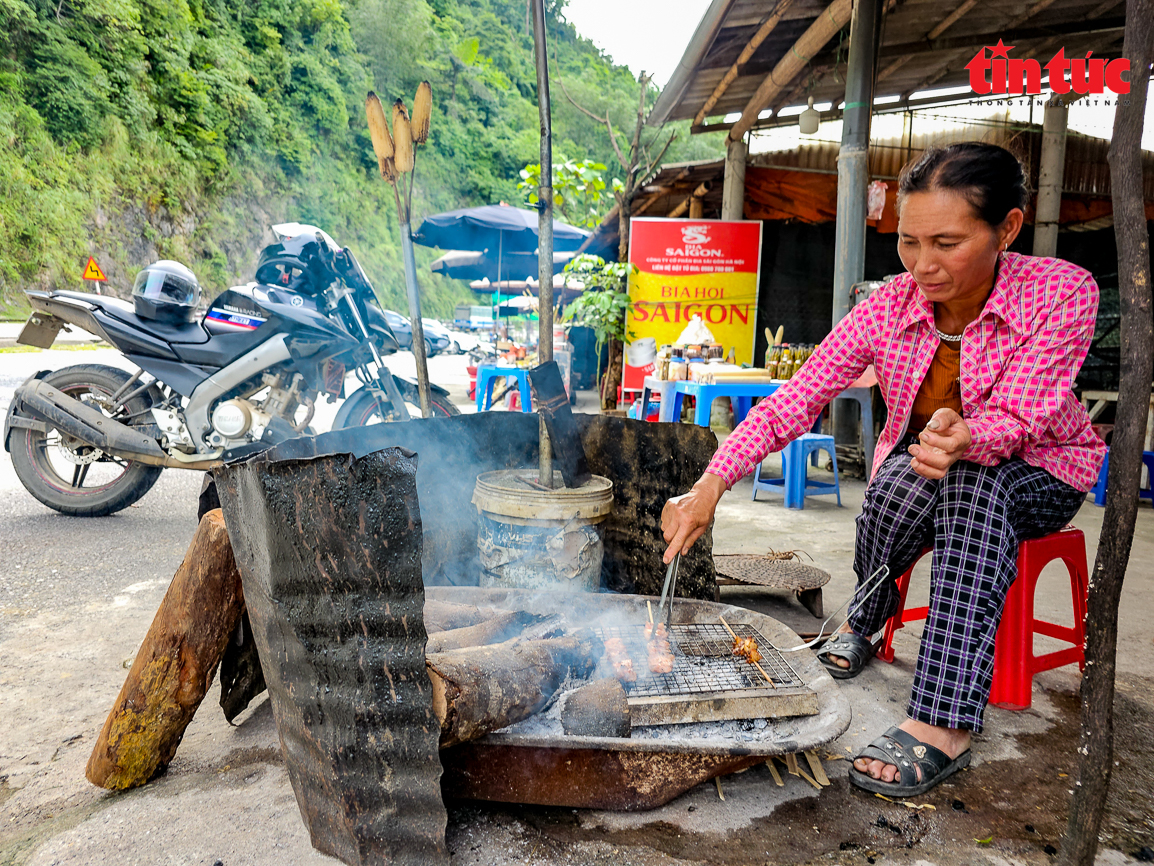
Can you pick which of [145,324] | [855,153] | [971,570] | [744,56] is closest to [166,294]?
[145,324]

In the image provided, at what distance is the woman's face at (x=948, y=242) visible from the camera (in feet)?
6.51

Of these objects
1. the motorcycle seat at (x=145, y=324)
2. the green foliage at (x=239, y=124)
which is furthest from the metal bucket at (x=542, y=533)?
the green foliage at (x=239, y=124)

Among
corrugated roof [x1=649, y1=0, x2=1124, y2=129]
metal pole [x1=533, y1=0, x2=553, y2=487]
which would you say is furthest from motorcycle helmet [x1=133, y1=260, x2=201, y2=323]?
corrugated roof [x1=649, y1=0, x2=1124, y2=129]

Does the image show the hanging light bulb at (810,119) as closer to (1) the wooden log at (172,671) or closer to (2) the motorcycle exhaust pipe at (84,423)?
(2) the motorcycle exhaust pipe at (84,423)

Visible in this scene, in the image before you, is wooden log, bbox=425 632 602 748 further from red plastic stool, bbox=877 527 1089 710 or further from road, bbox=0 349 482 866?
red plastic stool, bbox=877 527 1089 710

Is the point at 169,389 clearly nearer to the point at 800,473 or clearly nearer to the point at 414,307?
the point at 414,307

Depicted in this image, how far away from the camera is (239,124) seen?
27.4 meters

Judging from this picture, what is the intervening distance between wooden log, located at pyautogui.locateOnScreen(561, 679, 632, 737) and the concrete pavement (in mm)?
237

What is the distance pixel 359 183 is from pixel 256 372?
105 ft

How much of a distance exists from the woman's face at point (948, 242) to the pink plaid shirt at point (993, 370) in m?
0.12

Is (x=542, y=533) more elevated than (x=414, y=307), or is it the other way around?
(x=414, y=307)

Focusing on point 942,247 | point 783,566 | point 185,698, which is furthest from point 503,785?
point 783,566

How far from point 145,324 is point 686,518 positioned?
4087 mm

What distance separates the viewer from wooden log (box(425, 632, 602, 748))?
158cm
